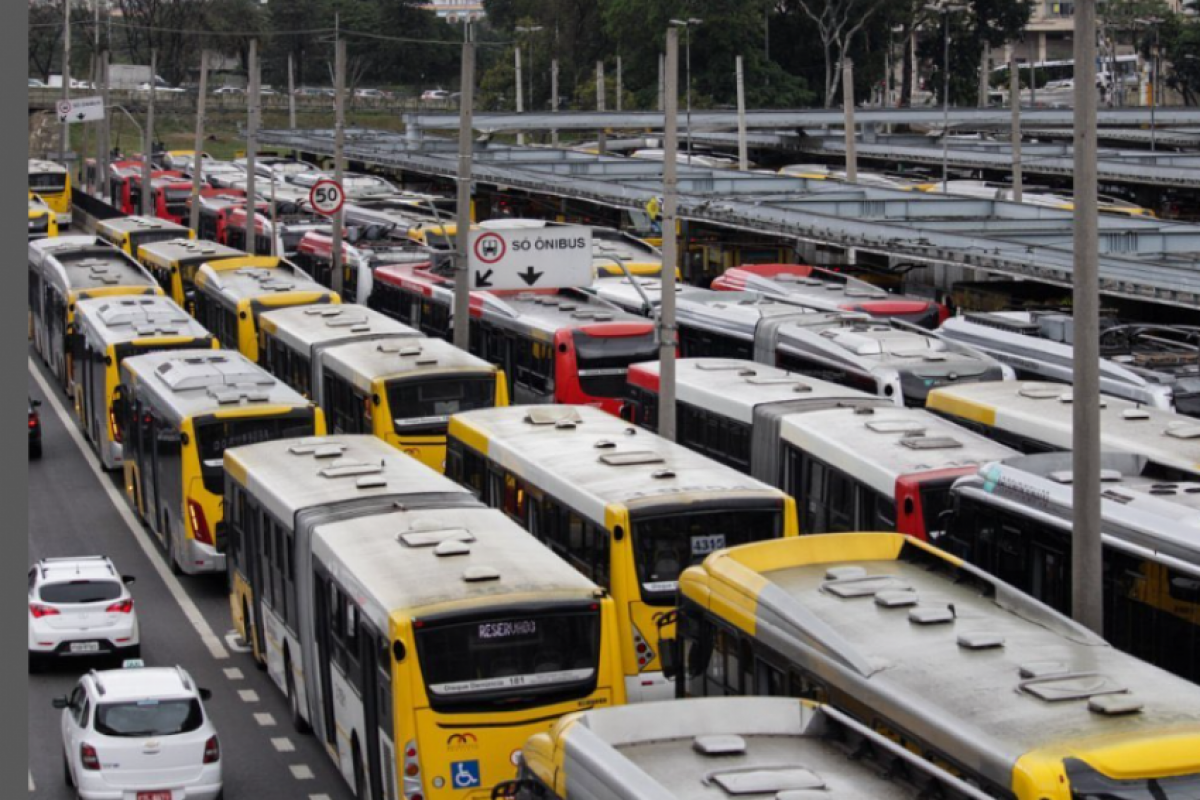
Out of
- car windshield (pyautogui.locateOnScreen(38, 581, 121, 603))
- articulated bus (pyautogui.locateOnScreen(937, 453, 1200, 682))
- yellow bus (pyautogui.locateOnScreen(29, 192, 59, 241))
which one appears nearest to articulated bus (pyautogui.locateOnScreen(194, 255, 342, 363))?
car windshield (pyautogui.locateOnScreen(38, 581, 121, 603))

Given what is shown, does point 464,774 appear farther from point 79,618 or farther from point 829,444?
point 79,618

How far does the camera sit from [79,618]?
24812 mm

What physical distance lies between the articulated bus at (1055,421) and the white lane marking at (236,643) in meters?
9.11

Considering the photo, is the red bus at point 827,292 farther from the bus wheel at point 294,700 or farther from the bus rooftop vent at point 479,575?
the bus rooftop vent at point 479,575

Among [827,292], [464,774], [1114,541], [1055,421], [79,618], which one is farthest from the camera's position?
[827,292]

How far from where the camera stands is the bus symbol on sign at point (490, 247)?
36.5m

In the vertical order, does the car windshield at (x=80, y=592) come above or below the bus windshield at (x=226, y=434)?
below

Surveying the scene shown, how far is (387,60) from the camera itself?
164375 mm

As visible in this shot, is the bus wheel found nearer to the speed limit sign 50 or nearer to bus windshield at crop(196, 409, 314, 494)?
→ bus windshield at crop(196, 409, 314, 494)

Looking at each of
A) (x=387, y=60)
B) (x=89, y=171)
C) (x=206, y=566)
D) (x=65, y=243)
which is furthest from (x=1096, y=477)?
(x=387, y=60)

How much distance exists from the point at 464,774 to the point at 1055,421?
10.2 metres

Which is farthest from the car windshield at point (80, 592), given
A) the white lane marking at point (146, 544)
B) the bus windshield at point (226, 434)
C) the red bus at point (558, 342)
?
the red bus at point (558, 342)

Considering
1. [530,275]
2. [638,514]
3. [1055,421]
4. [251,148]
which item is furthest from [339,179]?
[638,514]

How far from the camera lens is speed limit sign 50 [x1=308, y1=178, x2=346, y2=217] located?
47.2 metres
